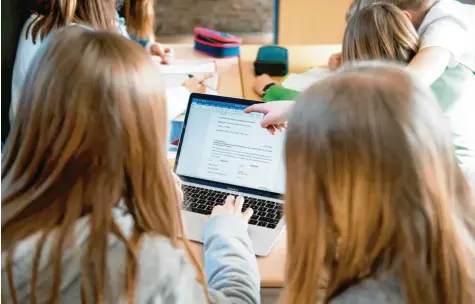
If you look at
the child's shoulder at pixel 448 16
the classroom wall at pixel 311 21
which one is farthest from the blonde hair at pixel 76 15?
the classroom wall at pixel 311 21

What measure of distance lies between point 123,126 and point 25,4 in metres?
1.21

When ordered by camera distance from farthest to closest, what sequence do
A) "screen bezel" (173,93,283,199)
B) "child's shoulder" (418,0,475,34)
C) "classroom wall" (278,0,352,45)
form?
1. "classroom wall" (278,0,352,45)
2. "child's shoulder" (418,0,475,34)
3. "screen bezel" (173,93,283,199)

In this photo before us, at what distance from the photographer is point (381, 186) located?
800 millimetres

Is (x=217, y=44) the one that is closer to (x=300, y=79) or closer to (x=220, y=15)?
(x=300, y=79)

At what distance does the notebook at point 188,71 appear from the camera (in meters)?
1.90

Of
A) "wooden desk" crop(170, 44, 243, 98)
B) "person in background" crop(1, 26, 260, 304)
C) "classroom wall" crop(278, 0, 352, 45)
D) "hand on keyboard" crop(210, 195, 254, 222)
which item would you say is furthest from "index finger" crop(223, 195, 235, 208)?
"classroom wall" crop(278, 0, 352, 45)

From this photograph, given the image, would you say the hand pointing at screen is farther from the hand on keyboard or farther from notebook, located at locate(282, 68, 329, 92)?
notebook, located at locate(282, 68, 329, 92)

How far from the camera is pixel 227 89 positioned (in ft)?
6.27

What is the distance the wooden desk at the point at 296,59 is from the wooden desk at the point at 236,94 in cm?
2

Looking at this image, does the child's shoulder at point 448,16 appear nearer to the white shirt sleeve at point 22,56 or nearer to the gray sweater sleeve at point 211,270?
the gray sweater sleeve at point 211,270

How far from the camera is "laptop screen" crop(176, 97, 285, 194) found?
4.46 feet

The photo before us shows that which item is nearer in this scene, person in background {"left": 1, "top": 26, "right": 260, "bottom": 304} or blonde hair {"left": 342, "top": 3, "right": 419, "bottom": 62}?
person in background {"left": 1, "top": 26, "right": 260, "bottom": 304}

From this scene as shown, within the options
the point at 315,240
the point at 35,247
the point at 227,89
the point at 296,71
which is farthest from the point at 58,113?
the point at 296,71

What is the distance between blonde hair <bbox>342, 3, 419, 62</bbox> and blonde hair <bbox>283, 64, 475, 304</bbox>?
28.5 inches
